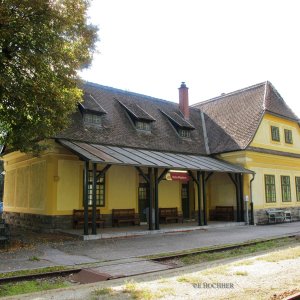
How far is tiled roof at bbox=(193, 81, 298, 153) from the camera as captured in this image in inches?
812

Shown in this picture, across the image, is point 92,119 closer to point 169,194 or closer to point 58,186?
point 58,186

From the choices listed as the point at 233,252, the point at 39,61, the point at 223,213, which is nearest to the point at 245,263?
the point at 233,252

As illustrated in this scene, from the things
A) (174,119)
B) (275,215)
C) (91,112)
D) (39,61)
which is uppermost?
(174,119)

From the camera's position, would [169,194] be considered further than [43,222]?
Yes

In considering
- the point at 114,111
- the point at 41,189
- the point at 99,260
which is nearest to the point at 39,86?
the point at 99,260

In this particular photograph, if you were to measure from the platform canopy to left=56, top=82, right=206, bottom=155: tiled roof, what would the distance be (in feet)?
1.59

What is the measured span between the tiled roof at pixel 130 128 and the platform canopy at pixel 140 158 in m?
0.49

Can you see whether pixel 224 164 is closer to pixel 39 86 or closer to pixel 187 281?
pixel 39 86

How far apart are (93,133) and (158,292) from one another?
37.4 feet

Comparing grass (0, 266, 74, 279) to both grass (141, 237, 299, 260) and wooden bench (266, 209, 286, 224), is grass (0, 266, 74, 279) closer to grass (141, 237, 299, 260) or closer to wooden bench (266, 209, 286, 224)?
grass (141, 237, 299, 260)

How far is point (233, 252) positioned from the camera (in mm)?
10273

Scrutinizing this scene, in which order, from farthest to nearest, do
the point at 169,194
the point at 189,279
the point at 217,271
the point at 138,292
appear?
the point at 169,194, the point at 217,271, the point at 189,279, the point at 138,292

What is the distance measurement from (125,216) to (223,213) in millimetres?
6071

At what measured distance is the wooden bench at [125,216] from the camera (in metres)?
16.6
